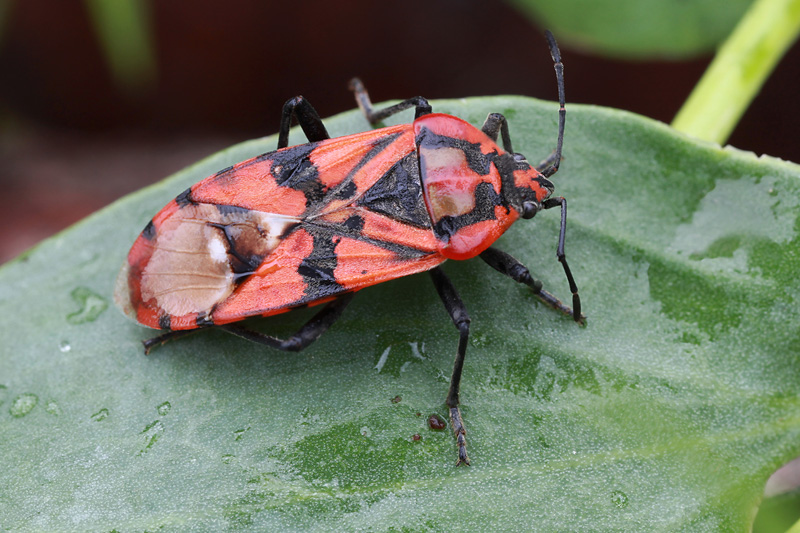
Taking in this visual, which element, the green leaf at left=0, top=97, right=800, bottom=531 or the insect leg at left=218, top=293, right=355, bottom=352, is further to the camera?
the insect leg at left=218, top=293, right=355, bottom=352

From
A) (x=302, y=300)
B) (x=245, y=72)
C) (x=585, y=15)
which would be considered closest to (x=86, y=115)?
(x=245, y=72)

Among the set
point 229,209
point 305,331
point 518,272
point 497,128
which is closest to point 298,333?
point 305,331

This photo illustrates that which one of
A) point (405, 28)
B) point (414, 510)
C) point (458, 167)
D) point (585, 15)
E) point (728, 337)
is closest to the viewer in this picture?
point (414, 510)

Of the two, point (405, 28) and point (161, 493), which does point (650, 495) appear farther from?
point (405, 28)

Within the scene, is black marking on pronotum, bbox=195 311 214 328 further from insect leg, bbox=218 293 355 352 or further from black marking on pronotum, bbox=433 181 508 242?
black marking on pronotum, bbox=433 181 508 242

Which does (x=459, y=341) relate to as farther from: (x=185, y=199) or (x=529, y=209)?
(x=185, y=199)

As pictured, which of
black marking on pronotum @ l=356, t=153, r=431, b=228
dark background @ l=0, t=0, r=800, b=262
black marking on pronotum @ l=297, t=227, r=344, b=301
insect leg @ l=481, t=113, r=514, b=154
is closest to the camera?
black marking on pronotum @ l=297, t=227, r=344, b=301

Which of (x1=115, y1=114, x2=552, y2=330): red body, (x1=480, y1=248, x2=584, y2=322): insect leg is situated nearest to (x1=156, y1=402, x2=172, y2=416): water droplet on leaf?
(x1=115, y1=114, x2=552, y2=330): red body
